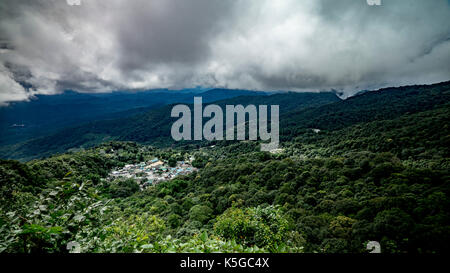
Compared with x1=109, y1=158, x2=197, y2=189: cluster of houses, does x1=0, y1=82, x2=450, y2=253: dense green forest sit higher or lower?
higher

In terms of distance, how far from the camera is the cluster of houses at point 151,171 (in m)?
50.5

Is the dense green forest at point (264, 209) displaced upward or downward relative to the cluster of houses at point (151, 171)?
upward

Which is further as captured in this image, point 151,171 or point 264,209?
point 151,171

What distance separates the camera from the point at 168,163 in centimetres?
6831

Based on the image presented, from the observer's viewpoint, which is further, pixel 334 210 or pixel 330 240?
pixel 334 210

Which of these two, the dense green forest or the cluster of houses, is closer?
the dense green forest

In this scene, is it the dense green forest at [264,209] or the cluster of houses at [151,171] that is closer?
the dense green forest at [264,209]

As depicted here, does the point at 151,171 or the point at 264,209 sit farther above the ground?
the point at 264,209

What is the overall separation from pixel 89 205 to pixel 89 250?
58 cm

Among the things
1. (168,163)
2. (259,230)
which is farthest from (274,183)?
(168,163)

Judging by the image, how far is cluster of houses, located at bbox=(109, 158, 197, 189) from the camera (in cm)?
5050

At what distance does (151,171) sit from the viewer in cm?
5894
